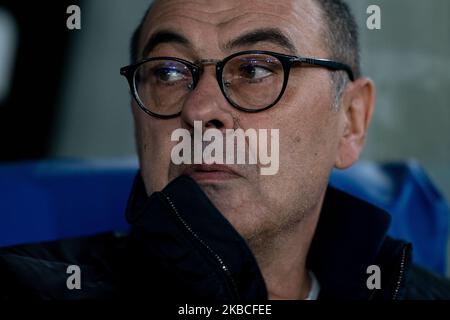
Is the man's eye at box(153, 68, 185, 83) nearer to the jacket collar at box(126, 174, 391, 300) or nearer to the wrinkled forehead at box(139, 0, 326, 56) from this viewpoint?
the wrinkled forehead at box(139, 0, 326, 56)

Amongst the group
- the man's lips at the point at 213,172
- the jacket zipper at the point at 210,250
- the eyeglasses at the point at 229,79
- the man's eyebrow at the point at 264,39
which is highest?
the man's eyebrow at the point at 264,39

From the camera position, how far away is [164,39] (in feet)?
3.06

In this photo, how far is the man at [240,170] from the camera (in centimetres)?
82

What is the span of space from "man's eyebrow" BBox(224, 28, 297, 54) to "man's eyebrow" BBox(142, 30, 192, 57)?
0.22 feet

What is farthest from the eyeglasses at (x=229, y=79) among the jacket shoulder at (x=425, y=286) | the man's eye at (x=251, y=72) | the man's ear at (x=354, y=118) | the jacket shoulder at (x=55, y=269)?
the jacket shoulder at (x=425, y=286)

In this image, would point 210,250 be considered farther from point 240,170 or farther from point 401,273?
point 401,273

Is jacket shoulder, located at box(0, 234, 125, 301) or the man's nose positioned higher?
the man's nose

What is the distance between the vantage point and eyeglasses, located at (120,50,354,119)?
0.88 meters

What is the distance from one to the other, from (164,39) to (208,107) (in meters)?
0.16

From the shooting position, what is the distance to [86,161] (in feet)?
4.83

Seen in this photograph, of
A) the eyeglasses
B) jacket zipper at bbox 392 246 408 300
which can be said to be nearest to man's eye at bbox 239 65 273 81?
the eyeglasses

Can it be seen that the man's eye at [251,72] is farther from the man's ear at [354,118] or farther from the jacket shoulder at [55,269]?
the jacket shoulder at [55,269]
